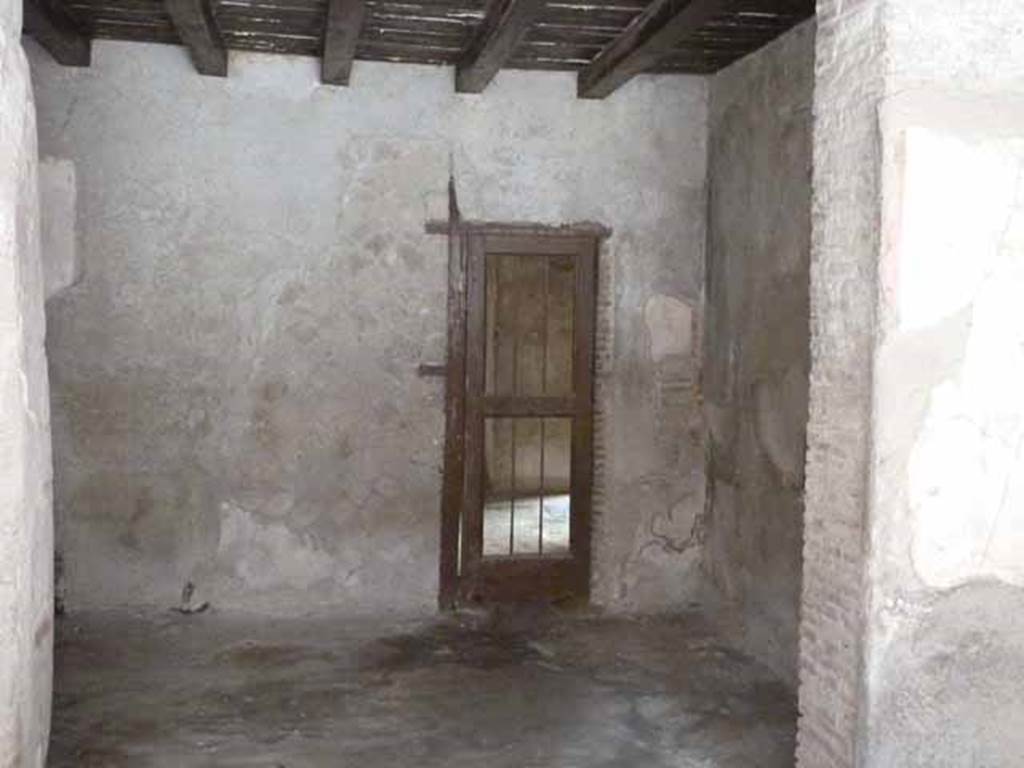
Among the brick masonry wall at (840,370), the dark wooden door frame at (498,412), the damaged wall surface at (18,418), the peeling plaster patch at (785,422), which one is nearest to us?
the damaged wall surface at (18,418)

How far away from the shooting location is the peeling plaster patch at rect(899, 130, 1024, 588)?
304 centimetres

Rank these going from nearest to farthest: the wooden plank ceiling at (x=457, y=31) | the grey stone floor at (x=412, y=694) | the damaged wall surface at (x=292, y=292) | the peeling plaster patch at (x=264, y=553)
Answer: the grey stone floor at (x=412, y=694), the wooden plank ceiling at (x=457, y=31), the damaged wall surface at (x=292, y=292), the peeling plaster patch at (x=264, y=553)

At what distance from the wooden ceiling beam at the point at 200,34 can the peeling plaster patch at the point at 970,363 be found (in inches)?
120

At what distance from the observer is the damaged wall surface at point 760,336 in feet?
16.4

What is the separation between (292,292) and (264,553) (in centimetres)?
137

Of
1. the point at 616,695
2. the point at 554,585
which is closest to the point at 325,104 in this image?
the point at 554,585

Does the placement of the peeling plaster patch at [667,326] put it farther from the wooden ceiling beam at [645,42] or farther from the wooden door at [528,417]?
the wooden ceiling beam at [645,42]

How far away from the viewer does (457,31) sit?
5.25 metres

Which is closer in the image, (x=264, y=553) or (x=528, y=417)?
(x=264, y=553)

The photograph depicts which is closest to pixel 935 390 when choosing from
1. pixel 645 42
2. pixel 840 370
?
pixel 840 370

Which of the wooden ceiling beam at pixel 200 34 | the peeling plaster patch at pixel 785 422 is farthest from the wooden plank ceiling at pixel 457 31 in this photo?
the peeling plaster patch at pixel 785 422

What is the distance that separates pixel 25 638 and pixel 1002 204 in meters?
2.87

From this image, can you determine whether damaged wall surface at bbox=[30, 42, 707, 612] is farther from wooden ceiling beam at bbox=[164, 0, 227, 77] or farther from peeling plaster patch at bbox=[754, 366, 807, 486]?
peeling plaster patch at bbox=[754, 366, 807, 486]

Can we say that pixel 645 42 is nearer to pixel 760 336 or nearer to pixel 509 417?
pixel 760 336
